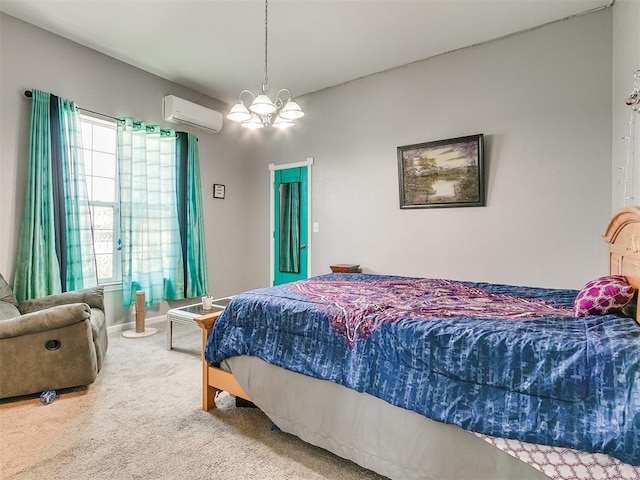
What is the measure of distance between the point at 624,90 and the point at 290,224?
377 centimetres

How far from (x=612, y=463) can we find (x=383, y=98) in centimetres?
394

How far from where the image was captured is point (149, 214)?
13.6 feet

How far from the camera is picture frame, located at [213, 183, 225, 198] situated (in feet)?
16.5

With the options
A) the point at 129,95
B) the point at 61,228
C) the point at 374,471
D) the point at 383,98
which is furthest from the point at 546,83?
the point at 61,228

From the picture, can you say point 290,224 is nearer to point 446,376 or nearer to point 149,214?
point 149,214

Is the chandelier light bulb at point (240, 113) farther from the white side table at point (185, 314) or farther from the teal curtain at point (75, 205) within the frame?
the teal curtain at point (75, 205)

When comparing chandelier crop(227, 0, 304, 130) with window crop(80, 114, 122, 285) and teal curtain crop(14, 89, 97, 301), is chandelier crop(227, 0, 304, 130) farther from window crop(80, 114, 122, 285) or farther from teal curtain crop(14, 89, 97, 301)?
window crop(80, 114, 122, 285)

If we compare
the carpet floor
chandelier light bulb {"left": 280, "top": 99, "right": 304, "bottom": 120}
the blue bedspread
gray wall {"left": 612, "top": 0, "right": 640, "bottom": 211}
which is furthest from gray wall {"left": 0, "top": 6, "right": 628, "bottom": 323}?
chandelier light bulb {"left": 280, "top": 99, "right": 304, "bottom": 120}

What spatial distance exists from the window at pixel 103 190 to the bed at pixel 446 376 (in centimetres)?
239

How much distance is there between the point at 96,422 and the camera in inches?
83.2

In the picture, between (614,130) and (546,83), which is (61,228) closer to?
(546,83)

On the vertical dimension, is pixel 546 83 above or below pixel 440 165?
above

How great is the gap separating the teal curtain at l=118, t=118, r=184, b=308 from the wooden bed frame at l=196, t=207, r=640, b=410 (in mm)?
2264

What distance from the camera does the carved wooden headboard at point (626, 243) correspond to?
5.61 feet
